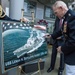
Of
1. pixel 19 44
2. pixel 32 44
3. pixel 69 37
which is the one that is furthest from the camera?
pixel 32 44

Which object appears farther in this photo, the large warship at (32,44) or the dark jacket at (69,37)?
the large warship at (32,44)

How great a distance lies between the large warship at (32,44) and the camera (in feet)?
6.61

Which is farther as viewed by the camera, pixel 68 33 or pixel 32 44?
pixel 32 44

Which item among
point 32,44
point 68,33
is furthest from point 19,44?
point 68,33

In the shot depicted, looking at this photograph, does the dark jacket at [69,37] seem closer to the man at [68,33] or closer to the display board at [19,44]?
the man at [68,33]

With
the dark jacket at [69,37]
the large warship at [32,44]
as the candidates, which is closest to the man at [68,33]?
the dark jacket at [69,37]

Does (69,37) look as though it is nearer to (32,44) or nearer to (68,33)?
(68,33)

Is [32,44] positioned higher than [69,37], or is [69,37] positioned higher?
[69,37]

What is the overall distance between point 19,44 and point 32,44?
25 centimetres

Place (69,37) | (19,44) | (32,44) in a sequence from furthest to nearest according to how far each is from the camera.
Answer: (32,44) < (19,44) < (69,37)

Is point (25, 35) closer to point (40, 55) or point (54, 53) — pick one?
point (40, 55)

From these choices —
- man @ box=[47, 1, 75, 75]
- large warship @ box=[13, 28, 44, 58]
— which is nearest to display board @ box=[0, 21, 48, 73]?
large warship @ box=[13, 28, 44, 58]

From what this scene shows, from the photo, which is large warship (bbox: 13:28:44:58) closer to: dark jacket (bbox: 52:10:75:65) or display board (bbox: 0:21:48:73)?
display board (bbox: 0:21:48:73)

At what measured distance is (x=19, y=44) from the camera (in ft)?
6.50
